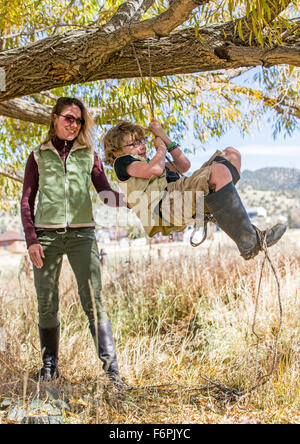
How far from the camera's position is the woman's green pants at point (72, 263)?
2.48m

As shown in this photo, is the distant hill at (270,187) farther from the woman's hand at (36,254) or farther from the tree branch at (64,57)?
the woman's hand at (36,254)

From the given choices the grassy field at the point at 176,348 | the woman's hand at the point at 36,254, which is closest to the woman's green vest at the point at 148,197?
the woman's hand at the point at 36,254

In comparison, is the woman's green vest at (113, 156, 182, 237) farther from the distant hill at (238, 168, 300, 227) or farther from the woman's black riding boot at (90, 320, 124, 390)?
the distant hill at (238, 168, 300, 227)

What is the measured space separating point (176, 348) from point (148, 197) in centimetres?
176

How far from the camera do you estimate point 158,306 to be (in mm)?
4152

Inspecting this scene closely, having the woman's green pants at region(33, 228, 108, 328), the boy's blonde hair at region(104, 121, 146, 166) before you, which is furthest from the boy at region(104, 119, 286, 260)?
the woman's green pants at region(33, 228, 108, 328)

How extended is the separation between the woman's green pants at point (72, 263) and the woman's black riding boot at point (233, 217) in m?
0.75

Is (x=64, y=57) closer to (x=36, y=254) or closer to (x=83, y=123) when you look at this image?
(x=83, y=123)

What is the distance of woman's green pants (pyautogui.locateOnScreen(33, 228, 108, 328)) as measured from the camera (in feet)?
8.13

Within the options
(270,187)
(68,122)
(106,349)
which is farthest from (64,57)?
(270,187)

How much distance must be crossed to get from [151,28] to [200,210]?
0.94m

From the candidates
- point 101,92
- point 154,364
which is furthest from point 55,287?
point 101,92

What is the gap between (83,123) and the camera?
2.64 m
